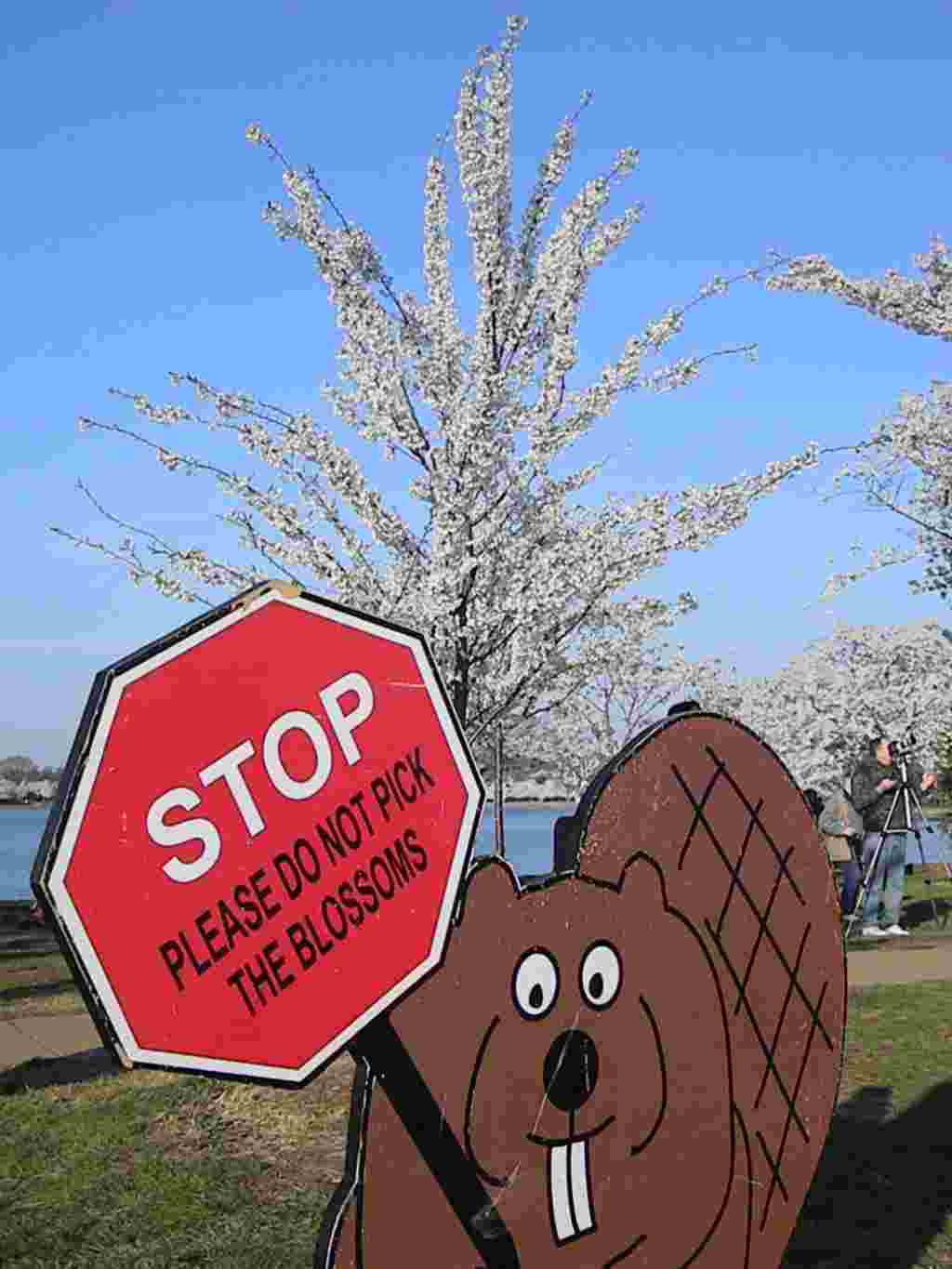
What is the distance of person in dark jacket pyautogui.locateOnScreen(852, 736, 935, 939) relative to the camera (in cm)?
1134

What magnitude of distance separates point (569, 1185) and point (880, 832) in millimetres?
9093

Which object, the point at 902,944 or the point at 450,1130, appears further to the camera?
the point at 902,944

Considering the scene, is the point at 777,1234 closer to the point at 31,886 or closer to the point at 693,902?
the point at 693,902

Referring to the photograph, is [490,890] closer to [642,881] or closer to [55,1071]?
[642,881]

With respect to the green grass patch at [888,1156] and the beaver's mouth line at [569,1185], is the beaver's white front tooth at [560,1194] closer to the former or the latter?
the beaver's mouth line at [569,1185]

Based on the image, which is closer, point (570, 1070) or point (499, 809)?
point (570, 1070)

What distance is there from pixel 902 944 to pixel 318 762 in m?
9.70

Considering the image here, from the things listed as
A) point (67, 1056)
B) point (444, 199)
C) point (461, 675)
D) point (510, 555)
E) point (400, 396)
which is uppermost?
point (444, 199)

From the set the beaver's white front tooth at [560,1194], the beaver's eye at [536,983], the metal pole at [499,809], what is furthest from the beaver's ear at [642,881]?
the metal pole at [499,809]

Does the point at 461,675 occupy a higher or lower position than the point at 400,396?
lower

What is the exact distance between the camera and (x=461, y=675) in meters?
9.65

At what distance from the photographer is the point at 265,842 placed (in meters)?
2.19

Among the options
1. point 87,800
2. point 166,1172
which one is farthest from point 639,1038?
point 166,1172

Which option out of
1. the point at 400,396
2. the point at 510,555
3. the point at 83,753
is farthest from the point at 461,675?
the point at 83,753
